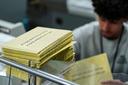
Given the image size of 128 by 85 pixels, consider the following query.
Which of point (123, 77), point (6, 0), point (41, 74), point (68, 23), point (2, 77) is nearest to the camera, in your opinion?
point (41, 74)

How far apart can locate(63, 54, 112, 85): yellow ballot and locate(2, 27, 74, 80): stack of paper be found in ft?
0.13

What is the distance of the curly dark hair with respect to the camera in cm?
144

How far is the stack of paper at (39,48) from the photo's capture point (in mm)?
816

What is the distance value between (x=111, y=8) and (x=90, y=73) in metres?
0.61

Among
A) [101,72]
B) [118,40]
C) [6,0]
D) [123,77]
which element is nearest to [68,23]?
[6,0]

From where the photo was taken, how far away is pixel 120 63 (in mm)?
1638

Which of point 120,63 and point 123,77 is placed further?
point 120,63

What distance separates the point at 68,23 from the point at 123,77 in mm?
1875

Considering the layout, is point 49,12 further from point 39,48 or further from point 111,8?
point 39,48

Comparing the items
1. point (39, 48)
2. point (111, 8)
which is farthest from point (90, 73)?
point (111, 8)

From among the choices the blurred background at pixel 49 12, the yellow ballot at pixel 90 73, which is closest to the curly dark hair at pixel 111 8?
the yellow ballot at pixel 90 73

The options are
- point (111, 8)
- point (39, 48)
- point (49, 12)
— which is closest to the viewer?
point (39, 48)

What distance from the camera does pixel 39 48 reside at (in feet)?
2.71

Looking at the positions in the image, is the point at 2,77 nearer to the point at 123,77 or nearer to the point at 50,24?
the point at 123,77
